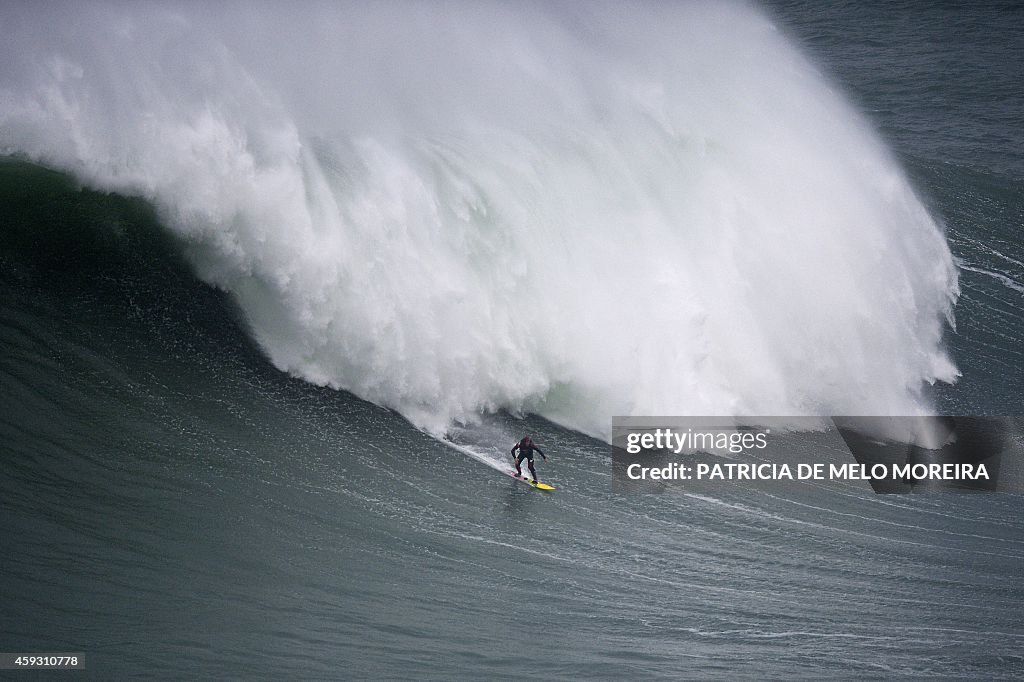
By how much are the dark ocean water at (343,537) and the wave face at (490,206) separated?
2.66ft

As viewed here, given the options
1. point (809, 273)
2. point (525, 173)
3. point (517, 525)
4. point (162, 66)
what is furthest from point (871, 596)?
point (162, 66)

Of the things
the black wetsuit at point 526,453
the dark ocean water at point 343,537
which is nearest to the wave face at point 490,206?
the dark ocean water at point 343,537

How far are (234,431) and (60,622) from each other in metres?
3.30

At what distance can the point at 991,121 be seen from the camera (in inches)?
941

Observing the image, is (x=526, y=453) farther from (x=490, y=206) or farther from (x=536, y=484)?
(x=490, y=206)

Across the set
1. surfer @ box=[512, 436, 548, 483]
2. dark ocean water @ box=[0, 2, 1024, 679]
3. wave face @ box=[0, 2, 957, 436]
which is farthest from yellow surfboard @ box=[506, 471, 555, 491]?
wave face @ box=[0, 2, 957, 436]

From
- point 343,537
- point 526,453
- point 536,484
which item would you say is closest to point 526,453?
point 526,453

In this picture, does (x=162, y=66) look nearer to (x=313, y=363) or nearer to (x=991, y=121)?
(x=313, y=363)

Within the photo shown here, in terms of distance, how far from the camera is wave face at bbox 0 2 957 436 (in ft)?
41.8

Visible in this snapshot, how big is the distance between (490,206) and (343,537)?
5.56m

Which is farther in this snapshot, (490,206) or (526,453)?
(490,206)

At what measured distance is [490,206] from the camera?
13.9 metres

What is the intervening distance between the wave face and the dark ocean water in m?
0.81

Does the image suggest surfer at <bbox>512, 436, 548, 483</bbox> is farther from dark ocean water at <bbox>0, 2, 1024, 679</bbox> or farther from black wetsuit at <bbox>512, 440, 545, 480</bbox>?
dark ocean water at <bbox>0, 2, 1024, 679</bbox>
